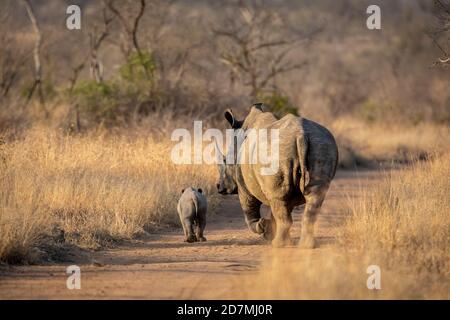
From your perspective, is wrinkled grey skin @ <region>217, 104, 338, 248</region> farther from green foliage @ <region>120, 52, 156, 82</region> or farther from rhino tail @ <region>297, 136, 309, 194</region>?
green foliage @ <region>120, 52, 156, 82</region>

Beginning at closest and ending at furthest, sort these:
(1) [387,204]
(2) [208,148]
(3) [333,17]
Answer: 1. (1) [387,204]
2. (2) [208,148]
3. (3) [333,17]

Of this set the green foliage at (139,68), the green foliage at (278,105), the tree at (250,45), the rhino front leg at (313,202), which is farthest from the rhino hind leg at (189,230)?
the tree at (250,45)

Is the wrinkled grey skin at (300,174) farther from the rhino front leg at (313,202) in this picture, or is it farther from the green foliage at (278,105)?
the green foliage at (278,105)

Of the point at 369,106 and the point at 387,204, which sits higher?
the point at 369,106

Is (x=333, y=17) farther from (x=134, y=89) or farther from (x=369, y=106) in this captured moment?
(x=134, y=89)

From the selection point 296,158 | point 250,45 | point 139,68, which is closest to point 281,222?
point 296,158

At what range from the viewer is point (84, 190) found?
12.7 meters

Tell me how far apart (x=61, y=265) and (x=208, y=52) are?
20189 mm

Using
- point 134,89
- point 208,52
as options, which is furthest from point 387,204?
point 208,52

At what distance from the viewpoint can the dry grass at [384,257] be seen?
24.7ft

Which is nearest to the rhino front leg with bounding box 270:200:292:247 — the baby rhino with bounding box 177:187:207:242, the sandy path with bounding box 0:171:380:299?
the sandy path with bounding box 0:171:380:299

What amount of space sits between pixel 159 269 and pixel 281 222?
1916 millimetres

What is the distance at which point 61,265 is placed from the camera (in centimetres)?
970

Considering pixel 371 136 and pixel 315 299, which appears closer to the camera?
pixel 315 299
